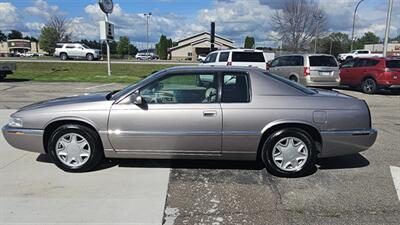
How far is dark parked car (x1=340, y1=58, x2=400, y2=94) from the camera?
15062mm

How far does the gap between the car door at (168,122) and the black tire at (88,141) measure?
0.24 m

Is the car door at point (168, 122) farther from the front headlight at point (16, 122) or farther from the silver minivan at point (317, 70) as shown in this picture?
the silver minivan at point (317, 70)

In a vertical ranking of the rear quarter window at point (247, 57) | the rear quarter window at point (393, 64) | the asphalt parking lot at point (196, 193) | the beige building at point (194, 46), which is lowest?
the asphalt parking lot at point (196, 193)

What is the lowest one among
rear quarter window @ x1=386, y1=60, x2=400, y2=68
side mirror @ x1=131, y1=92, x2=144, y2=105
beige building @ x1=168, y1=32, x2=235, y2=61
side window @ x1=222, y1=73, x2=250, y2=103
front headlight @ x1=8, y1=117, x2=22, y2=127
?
front headlight @ x1=8, y1=117, x2=22, y2=127

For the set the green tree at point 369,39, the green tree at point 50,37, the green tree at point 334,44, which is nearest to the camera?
the green tree at point 334,44

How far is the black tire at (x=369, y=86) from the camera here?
15.6 metres

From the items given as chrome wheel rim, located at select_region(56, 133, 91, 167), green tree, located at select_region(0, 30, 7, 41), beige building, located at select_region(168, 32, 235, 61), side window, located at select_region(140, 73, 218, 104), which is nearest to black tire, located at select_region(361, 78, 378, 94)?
side window, located at select_region(140, 73, 218, 104)

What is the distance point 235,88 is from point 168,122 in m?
1.01

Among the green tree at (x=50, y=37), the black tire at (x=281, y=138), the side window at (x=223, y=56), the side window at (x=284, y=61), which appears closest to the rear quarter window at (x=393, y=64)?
the side window at (x=284, y=61)

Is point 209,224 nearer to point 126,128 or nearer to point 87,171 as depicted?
point 126,128

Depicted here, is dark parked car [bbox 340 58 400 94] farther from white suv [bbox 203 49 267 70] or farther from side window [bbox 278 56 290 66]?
white suv [bbox 203 49 267 70]

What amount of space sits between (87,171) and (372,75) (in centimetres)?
1418

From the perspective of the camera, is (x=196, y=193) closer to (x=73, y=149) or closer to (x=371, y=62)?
(x=73, y=149)

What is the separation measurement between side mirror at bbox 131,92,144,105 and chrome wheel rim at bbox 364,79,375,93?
13.8 metres
